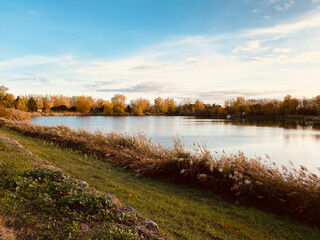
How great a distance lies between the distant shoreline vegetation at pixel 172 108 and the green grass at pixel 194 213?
46997mm

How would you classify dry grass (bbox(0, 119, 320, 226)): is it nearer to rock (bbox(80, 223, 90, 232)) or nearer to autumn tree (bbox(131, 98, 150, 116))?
rock (bbox(80, 223, 90, 232))

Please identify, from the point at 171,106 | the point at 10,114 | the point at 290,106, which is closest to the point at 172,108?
the point at 171,106

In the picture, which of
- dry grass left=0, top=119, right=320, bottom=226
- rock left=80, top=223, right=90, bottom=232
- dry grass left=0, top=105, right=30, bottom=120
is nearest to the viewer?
rock left=80, top=223, right=90, bottom=232

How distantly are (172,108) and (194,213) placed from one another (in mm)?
112103

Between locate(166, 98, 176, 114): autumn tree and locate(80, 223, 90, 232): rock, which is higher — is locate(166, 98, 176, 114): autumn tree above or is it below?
above

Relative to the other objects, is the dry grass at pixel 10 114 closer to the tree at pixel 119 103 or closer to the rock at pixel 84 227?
the rock at pixel 84 227

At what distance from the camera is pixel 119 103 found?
330ft

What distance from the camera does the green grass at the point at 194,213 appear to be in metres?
4.54

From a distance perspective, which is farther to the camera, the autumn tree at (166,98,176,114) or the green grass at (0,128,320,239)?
the autumn tree at (166,98,176,114)

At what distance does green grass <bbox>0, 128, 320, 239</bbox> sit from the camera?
179 inches

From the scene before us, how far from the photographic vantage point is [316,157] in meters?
16.6

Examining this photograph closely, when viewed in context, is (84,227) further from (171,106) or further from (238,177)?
(171,106)

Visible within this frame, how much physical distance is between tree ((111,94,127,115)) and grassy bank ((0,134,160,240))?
92193mm

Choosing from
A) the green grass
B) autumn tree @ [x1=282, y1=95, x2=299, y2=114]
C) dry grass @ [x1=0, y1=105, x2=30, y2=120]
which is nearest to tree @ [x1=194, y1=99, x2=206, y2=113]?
autumn tree @ [x1=282, y1=95, x2=299, y2=114]
